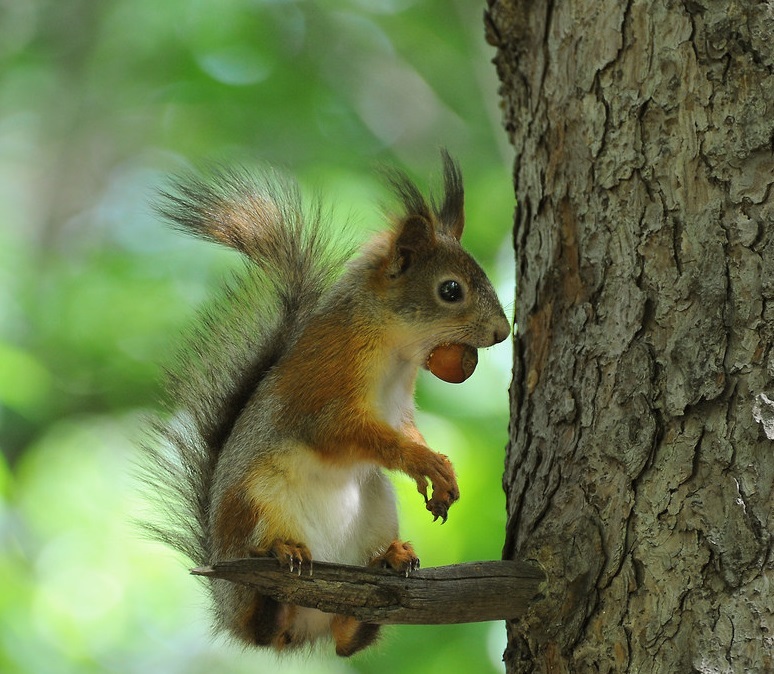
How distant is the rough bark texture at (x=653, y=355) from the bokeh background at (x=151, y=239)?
1.77 feet

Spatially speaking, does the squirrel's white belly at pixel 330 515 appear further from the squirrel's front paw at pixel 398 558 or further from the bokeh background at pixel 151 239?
the bokeh background at pixel 151 239

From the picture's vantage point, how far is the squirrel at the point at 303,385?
195 cm

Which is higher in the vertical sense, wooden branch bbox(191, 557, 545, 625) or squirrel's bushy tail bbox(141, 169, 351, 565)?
squirrel's bushy tail bbox(141, 169, 351, 565)

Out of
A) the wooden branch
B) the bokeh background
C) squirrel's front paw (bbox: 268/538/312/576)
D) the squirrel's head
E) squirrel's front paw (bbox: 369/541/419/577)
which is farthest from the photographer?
the bokeh background

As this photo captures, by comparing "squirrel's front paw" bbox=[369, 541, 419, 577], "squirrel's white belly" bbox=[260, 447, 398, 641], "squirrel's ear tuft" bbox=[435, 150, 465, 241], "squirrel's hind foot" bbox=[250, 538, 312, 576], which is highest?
"squirrel's ear tuft" bbox=[435, 150, 465, 241]

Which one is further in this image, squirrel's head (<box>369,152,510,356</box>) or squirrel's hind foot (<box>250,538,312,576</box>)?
squirrel's head (<box>369,152,510,356</box>)

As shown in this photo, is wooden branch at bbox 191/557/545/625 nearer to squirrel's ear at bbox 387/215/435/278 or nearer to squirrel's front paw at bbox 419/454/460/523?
squirrel's front paw at bbox 419/454/460/523

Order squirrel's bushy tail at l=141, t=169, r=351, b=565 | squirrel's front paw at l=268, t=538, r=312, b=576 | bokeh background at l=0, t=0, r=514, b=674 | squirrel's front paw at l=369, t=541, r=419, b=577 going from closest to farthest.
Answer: squirrel's front paw at l=268, t=538, r=312, b=576 < squirrel's front paw at l=369, t=541, r=419, b=577 < squirrel's bushy tail at l=141, t=169, r=351, b=565 < bokeh background at l=0, t=0, r=514, b=674

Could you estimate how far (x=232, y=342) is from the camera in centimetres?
231

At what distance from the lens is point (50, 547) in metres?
3.50

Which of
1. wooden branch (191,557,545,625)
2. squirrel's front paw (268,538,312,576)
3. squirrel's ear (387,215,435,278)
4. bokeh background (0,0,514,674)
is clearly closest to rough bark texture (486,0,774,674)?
wooden branch (191,557,545,625)

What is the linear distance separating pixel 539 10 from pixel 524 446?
0.97 meters

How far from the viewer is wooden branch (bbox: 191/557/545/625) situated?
1536 mm

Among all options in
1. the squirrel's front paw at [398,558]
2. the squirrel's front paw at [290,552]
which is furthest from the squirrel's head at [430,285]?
the squirrel's front paw at [290,552]
